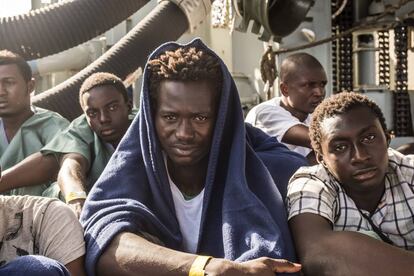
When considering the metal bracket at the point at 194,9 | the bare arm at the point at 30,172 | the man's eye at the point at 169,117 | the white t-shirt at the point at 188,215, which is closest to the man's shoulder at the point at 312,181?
the white t-shirt at the point at 188,215

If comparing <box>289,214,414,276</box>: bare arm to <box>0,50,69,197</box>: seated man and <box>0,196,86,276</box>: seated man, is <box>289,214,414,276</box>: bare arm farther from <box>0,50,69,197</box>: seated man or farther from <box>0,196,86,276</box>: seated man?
<box>0,50,69,197</box>: seated man

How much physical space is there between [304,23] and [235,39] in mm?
2648

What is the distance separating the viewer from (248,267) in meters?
1.61

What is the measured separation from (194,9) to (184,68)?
1.68 m

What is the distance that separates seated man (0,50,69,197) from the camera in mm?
2998

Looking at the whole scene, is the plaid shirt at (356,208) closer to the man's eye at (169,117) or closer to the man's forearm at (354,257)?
the man's forearm at (354,257)

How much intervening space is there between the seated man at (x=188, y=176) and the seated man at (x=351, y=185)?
0.22 feet

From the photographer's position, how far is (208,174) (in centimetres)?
189

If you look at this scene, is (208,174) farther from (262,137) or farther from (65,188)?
(65,188)

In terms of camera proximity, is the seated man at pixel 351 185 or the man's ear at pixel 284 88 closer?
the seated man at pixel 351 185

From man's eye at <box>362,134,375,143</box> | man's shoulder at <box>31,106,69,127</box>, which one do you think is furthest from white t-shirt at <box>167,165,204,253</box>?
man's shoulder at <box>31,106,69,127</box>

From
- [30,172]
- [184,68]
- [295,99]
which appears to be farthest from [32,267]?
[295,99]

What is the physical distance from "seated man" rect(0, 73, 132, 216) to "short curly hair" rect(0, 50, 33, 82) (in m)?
0.34

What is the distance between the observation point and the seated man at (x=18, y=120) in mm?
2998
